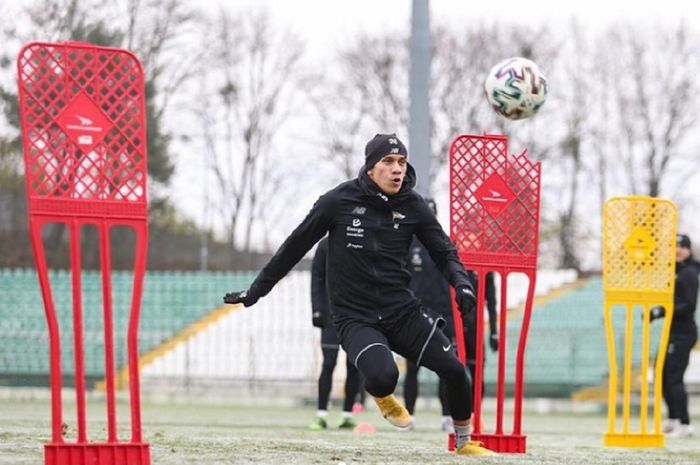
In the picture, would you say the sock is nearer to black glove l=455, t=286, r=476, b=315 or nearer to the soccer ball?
black glove l=455, t=286, r=476, b=315

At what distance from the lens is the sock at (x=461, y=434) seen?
8.09 meters

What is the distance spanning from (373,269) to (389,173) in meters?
0.55

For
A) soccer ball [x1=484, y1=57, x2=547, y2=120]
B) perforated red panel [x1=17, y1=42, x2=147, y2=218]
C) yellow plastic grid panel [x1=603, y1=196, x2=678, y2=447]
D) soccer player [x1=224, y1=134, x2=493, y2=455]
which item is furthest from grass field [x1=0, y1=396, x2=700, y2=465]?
soccer ball [x1=484, y1=57, x2=547, y2=120]

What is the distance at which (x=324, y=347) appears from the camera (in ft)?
41.7

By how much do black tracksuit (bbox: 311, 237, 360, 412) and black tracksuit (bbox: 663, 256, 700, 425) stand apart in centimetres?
309

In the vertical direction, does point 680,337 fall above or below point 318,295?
below

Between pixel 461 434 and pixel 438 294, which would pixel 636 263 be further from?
pixel 461 434

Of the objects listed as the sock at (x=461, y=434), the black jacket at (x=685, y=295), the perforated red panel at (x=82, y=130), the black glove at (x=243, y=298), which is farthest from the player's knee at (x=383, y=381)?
the black jacket at (x=685, y=295)

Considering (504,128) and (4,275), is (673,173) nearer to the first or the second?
(504,128)

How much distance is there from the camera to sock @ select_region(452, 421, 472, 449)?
8.09 meters

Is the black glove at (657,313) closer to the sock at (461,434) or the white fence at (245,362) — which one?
the sock at (461,434)

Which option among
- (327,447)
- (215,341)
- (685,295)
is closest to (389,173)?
(327,447)

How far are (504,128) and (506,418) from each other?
24.1 meters

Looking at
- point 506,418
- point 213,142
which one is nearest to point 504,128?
point 213,142
